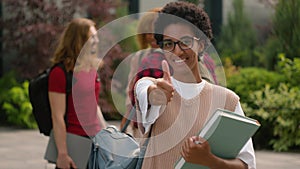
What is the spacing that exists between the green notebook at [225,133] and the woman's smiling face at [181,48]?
298 mm

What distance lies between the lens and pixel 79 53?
4668 mm

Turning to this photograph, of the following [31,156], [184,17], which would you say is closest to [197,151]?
[184,17]

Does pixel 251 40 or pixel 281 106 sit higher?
pixel 281 106

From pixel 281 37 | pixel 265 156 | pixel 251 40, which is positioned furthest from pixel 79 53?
pixel 251 40

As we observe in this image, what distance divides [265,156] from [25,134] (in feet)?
13.5

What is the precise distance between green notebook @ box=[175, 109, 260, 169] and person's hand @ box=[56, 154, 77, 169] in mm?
2213

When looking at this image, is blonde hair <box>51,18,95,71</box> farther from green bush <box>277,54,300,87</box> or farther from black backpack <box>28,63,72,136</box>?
green bush <box>277,54,300,87</box>

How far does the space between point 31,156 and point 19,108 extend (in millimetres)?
3035

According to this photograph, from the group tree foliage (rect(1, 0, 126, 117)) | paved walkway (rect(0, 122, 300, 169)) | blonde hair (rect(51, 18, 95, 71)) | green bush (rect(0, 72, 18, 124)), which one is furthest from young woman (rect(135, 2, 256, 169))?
green bush (rect(0, 72, 18, 124))

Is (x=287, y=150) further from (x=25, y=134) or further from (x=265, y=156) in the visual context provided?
(x=25, y=134)

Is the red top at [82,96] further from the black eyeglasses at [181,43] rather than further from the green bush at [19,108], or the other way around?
the green bush at [19,108]

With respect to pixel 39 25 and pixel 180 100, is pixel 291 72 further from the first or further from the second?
pixel 180 100

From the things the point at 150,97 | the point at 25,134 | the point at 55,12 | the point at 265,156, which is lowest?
the point at 25,134

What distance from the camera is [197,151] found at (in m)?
2.37
